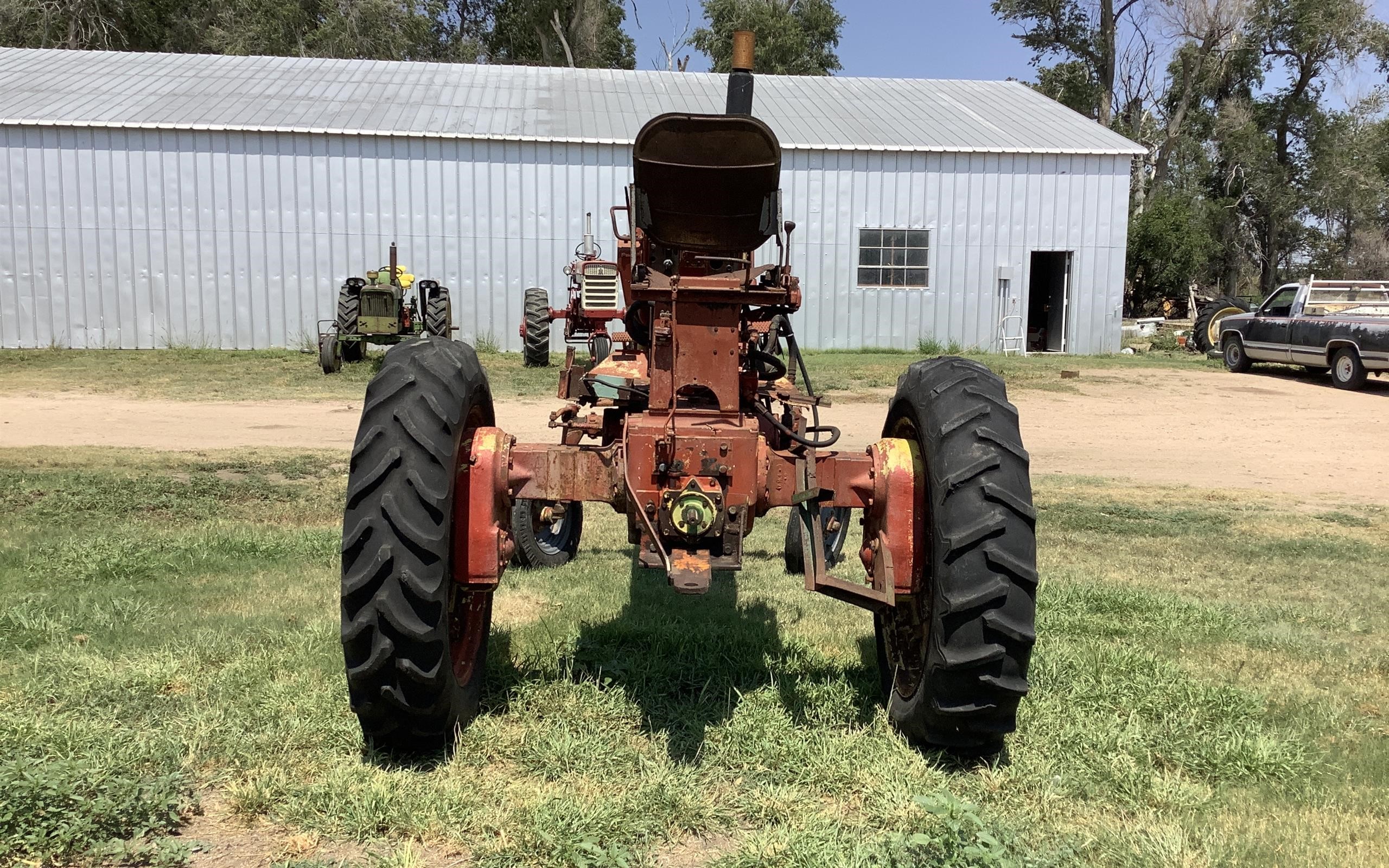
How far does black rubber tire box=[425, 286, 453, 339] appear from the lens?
59.9ft

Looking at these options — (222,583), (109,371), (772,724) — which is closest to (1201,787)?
(772,724)

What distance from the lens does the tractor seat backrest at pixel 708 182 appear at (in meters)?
3.87

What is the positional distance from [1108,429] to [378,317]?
11.9 m

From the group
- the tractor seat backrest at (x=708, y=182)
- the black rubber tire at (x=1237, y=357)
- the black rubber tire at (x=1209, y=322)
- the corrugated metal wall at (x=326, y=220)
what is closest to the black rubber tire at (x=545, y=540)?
the tractor seat backrest at (x=708, y=182)

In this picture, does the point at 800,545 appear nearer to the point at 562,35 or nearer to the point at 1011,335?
the point at 1011,335

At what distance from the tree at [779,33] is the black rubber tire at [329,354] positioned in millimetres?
27564

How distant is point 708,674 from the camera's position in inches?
171

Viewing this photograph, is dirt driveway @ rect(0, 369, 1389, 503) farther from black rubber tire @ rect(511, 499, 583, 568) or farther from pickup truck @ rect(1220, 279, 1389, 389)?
black rubber tire @ rect(511, 499, 583, 568)

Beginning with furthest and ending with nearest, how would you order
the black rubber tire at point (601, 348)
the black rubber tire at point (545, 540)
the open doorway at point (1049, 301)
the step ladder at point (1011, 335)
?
the open doorway at point (1049, 301)
the step ladder at point (1011, 335)
the black rubber tire at point (601, 348)
the black rubber tire at point (545, 540)

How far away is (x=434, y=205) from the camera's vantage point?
2108 cm

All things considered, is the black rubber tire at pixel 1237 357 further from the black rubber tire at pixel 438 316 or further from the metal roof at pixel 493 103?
the black rubber tire at pixel 438 316

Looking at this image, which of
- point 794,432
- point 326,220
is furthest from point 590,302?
point 794,432

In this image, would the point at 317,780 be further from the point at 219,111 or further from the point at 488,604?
the point at 219,111

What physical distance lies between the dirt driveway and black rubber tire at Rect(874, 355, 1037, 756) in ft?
23.8
